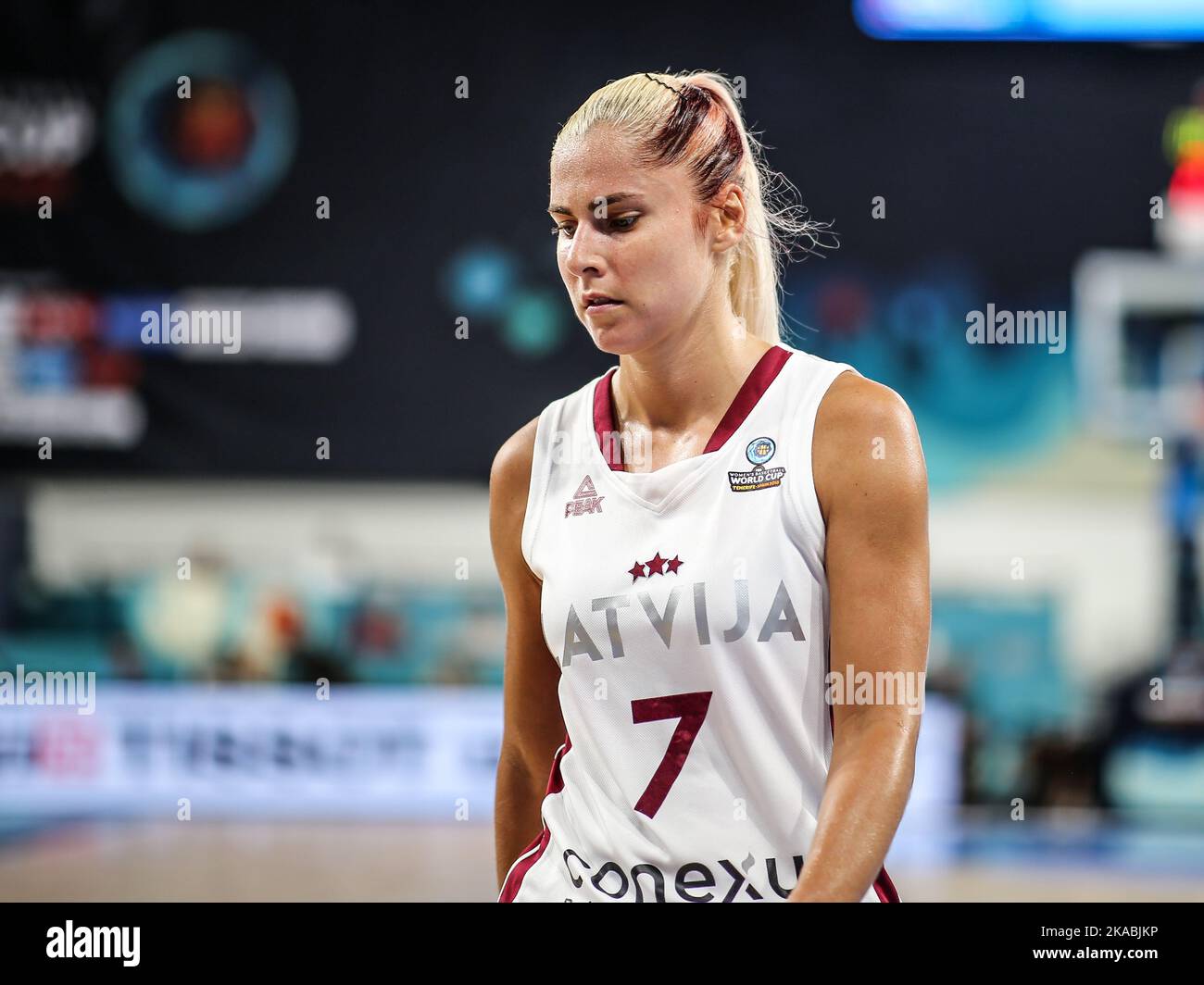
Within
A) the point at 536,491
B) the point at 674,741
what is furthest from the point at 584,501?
the point at 674,741

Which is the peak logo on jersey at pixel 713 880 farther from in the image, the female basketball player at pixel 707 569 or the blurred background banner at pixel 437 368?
the blurred background banner at pixel 437 368

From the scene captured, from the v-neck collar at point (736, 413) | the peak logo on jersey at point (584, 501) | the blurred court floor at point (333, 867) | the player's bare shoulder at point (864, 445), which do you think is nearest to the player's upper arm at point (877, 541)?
the player's bare shoulder at point (864, 445)

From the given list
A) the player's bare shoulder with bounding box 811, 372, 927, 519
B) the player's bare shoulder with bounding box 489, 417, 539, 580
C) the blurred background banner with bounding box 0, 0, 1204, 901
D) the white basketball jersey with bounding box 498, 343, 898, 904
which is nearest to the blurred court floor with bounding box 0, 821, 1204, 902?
the blurred background banner with bounding box 0, 0, 1204, 901

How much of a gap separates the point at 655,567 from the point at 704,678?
0.15 m

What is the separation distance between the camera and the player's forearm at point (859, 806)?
1.47 meters

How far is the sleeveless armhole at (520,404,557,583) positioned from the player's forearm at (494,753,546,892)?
11.8 inches

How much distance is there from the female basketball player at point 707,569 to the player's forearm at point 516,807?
0.43ft

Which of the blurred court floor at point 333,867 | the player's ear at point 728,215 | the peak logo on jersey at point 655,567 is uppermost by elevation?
the player's ear at point 728,215

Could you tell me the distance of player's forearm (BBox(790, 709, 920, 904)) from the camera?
57.9 inches

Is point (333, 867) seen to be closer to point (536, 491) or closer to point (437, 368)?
point (437, 368)

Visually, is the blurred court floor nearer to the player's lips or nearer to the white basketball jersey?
the white basketball jersey

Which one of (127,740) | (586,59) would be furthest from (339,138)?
(127,740)

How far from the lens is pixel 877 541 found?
1569 mm

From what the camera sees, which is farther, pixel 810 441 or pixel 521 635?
pixel 521 635
